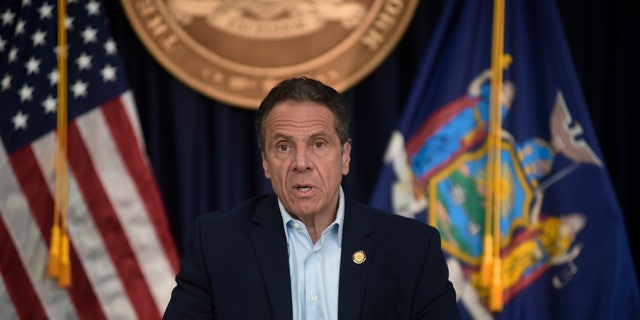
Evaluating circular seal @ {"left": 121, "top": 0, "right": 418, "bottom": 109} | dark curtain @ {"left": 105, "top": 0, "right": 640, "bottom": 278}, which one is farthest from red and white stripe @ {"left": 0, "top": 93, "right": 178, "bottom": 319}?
circular seal @ {"left": 121, "top": 0, "right": 418, "bottom": 109}

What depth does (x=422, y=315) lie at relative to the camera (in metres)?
1.85

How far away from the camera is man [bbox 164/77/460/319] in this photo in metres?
1.85

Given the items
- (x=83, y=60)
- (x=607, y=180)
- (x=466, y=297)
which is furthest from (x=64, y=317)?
(x=607, y=180)

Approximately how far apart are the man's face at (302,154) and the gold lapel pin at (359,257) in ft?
0.46

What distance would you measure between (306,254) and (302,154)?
26cm

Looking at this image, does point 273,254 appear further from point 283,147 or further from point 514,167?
point 514,167

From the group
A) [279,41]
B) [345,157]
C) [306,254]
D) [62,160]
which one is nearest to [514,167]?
[279,41]

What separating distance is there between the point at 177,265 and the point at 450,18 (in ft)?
5.23

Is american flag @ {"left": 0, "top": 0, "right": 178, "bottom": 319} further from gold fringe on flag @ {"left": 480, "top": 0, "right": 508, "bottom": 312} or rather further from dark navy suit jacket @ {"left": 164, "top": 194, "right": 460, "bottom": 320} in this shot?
dark navy suit jacket @ {"left": 164, "top": 194, "right": 460, "bottom": 320}

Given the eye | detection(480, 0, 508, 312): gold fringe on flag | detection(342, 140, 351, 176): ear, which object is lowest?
detection(480, 0, 508, 312): gold fringe on flag

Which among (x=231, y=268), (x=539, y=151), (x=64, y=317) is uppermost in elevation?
(x=231, y=268)

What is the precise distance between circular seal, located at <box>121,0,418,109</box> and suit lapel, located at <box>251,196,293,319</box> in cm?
150

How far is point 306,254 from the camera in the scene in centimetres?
195

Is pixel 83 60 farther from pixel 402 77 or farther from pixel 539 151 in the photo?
pixel 539 151
